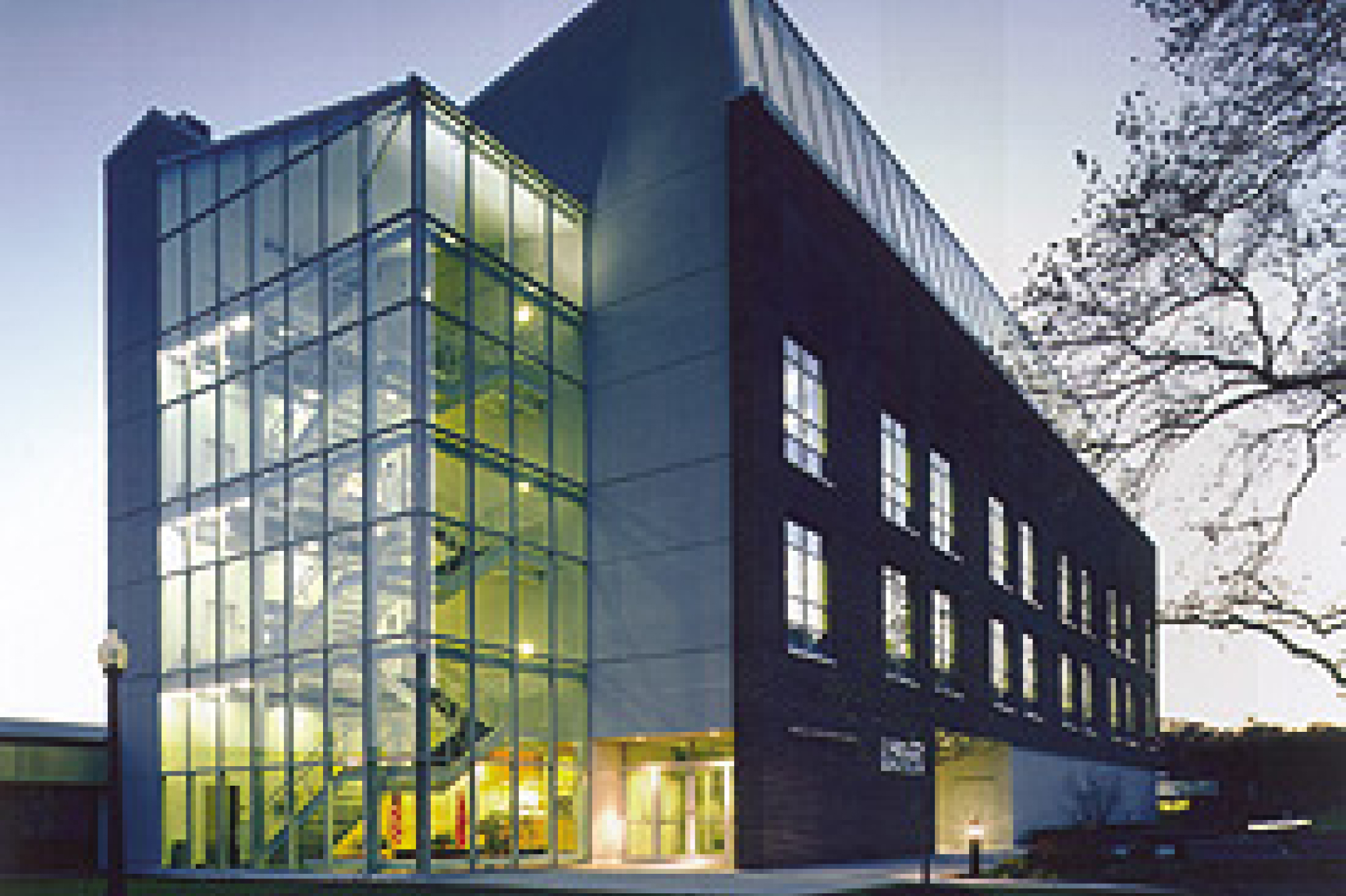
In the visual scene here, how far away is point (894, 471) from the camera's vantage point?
115ft

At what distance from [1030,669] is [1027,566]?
4.10m

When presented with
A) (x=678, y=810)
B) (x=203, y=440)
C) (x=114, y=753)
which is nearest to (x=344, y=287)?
(x=203, y=440)

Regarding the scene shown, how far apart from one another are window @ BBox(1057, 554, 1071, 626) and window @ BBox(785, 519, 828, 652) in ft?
82.5

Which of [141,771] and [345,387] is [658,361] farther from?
[141,771]

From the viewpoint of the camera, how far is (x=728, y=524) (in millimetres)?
25938

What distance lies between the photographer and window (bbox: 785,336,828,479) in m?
28.7

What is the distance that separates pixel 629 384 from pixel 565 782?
8922mm

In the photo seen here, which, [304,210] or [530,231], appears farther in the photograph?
[530,231]

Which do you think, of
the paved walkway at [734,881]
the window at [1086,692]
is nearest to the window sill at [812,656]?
the paved walkway at [734,881]

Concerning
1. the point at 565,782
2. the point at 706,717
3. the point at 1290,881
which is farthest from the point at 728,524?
the point at 1290,881

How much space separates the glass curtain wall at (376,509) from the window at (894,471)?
31.3 feet

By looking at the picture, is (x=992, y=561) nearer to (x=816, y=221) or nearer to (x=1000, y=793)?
(x=1000, y=793)

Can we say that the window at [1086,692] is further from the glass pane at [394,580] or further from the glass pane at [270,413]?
the glass pane at [270,413]

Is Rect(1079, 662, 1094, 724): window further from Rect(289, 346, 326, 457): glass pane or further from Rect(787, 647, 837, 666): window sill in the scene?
Rect(289, 346, 326, 457): glass pane
